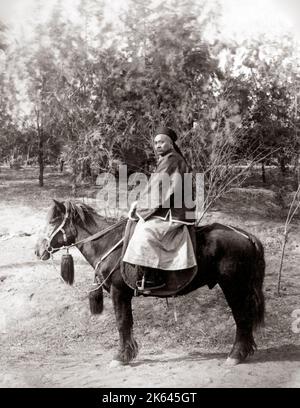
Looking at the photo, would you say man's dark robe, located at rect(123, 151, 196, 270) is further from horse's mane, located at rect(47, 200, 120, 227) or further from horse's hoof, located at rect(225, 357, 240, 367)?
horse's hoof, located at rect(225, 357, 240, 367)

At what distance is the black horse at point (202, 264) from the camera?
18.4 feet

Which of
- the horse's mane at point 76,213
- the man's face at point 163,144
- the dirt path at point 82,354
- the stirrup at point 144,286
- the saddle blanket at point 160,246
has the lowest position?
the dirt path at point 82,354

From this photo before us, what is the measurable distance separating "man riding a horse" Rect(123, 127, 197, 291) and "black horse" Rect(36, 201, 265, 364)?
0.29 metres

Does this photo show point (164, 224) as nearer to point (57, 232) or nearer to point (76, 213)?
point (76, 213)

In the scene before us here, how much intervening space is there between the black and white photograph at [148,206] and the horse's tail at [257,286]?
2cm

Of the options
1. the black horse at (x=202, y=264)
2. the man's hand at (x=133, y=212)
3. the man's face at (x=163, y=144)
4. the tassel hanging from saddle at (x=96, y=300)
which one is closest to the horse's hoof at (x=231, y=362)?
the black horse at (x=202, y=264)

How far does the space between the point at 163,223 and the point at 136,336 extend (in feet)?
7.66

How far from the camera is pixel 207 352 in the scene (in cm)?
633

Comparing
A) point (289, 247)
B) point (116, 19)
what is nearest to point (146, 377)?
point (116, 19)

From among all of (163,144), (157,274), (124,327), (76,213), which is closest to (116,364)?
(124,327)

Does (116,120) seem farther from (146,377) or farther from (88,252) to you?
(146,377)

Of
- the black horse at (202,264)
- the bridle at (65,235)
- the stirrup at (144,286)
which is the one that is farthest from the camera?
the bridle at (65,235)

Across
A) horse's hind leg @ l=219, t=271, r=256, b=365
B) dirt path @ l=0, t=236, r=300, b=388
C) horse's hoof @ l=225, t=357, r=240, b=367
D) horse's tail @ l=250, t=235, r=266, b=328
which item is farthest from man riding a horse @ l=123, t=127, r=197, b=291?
horse's hoof @ l=225, t=357, r=240, b=367

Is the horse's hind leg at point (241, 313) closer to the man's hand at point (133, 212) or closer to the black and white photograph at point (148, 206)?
the black and white photograph at point (148, 206)
